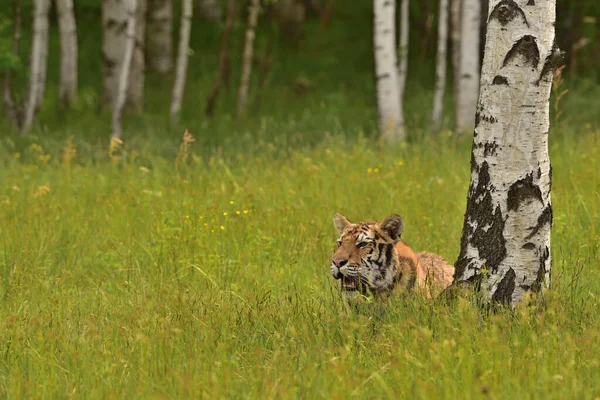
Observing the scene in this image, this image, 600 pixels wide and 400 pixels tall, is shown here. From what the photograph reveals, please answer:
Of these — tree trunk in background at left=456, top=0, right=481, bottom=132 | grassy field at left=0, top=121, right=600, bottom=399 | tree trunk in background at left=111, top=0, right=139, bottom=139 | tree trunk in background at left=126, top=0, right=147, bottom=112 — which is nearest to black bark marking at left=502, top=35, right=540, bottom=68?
grassy field at left=0, top=121, right=600, bottom=399

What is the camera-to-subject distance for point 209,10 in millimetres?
27438

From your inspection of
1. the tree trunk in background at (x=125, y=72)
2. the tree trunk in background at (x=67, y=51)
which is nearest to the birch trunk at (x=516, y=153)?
the tree trunk in background at (x=125, y=72)

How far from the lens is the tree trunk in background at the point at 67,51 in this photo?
19.5 meters

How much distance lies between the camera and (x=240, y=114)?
19609 millimetres

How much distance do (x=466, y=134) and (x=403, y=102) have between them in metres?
7.20

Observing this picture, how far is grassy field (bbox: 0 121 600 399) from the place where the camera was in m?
4.64

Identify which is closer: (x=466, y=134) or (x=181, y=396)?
(x=181, y=396)

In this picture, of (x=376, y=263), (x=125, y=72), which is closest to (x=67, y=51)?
(x=125, y=72)

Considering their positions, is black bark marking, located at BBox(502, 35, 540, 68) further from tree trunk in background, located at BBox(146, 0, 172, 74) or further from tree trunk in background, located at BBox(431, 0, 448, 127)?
tree trunk in background, located at BBox(146, 0, 172, 74)

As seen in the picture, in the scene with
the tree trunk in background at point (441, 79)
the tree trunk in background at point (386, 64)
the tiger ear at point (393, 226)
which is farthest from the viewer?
the tree trunk in background at point (441, 79)

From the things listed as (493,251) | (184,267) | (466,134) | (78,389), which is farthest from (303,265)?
(466,134)

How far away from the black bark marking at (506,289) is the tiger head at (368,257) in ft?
2.23

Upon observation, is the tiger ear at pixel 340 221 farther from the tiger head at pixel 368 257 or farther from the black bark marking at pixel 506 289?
the black bark marking at pixel 506 289

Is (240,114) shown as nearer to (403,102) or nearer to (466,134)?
(403,102)
